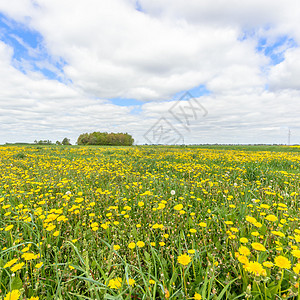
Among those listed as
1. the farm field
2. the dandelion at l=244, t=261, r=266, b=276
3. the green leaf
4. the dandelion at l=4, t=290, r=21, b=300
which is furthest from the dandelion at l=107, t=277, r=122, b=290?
the dandelion at l=244, t=261, r=266, b=276

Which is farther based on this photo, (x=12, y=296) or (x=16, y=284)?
(x=16, y=284)

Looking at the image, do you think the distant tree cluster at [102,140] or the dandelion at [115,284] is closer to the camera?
the dandelion at [115,284]

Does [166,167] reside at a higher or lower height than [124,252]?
higher

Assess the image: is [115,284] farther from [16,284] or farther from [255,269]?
[255,269]

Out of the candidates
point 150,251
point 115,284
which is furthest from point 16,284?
point 150,251

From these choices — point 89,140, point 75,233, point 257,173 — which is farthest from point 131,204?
point 89,140

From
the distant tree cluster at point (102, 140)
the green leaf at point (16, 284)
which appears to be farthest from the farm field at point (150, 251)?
the distant tree cluster at point (102, 140)

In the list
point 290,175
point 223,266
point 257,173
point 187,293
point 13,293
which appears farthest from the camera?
point 257,173

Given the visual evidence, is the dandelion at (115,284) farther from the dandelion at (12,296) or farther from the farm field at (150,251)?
the dandelion at (12,296)

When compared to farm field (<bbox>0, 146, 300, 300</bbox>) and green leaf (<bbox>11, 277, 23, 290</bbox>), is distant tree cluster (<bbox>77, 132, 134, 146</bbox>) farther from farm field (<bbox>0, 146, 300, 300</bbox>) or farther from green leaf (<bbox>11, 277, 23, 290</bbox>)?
green leaf (<bbox>11, 277, 23, 290</bbox>)

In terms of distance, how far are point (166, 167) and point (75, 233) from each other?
4.93 m

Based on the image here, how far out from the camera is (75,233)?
2.36 m

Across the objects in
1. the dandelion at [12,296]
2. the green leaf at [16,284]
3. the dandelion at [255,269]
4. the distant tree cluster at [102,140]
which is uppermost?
the distant tree cluster at [102,140]

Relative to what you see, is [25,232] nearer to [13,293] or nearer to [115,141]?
[13,293]
